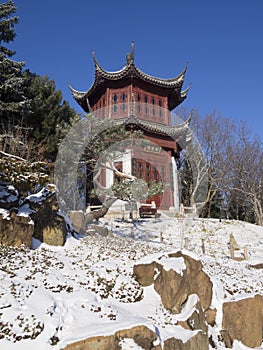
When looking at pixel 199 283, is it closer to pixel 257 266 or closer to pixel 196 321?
pixel 196 321

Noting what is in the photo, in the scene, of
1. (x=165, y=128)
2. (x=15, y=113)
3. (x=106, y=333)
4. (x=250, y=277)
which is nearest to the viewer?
(x=106, y=333)

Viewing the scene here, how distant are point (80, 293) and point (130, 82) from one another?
18945 millimetres

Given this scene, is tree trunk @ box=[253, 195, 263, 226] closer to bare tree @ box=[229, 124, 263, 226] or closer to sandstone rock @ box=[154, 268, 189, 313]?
bare tree @ box=[229, 124, 263, 226]

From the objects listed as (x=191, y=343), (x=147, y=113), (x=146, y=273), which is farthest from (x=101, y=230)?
(x=147, y=113)

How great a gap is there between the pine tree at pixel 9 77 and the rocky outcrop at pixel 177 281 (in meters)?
9.81

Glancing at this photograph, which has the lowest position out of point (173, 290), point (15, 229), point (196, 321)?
point (196, 321)

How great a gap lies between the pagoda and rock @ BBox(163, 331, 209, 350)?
14.8 meters

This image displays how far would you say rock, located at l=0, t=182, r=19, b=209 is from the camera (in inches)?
290

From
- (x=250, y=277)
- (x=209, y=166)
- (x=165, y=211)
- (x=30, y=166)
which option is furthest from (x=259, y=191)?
(x=30, y=166)

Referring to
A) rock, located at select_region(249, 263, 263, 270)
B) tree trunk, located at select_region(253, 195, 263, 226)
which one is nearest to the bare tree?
tree trunk, located at select_region(253, 195, 263, 226)

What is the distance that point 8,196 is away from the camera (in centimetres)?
762

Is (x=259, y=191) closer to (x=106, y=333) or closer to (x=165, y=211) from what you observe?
(x=165, y=211)

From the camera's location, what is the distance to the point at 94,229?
1184 centimetres

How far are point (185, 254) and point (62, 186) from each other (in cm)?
893
